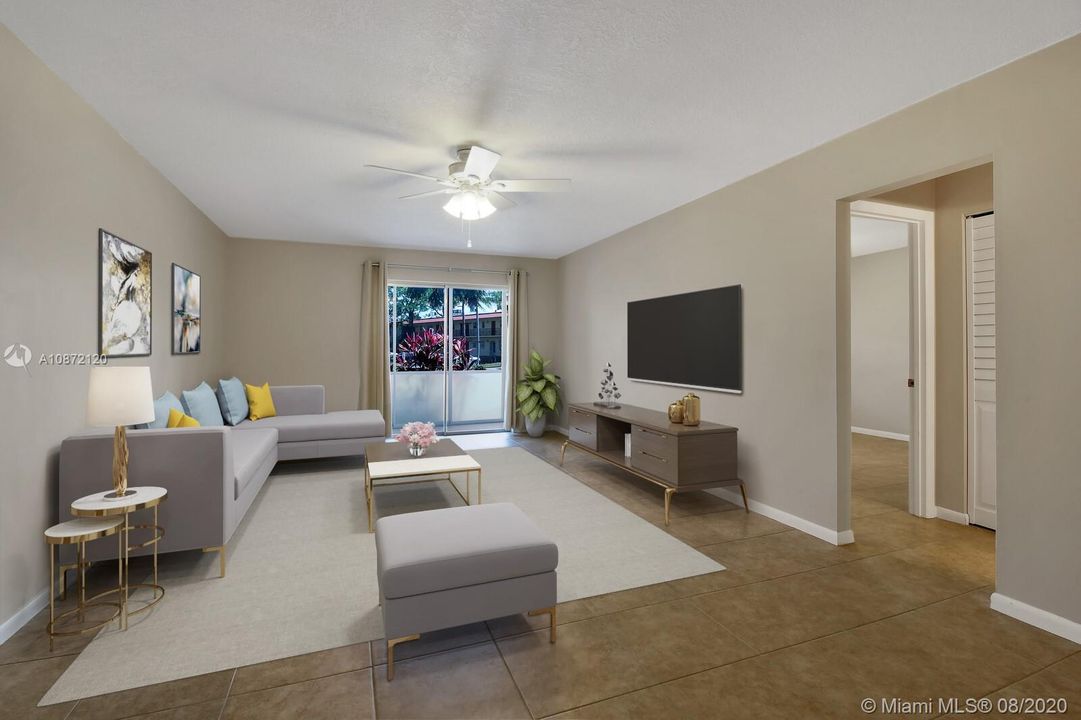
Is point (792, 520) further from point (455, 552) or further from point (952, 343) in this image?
point (455, 552)

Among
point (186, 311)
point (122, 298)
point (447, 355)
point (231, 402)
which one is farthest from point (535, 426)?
point (122, 298)

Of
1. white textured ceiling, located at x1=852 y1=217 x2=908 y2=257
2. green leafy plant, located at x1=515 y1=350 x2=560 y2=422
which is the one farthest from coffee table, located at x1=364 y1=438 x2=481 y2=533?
white textured ceiling, located at x1=852 y1=217 x2=908 y2=257

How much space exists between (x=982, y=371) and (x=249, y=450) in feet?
17.5

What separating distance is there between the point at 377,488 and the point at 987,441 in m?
4.76

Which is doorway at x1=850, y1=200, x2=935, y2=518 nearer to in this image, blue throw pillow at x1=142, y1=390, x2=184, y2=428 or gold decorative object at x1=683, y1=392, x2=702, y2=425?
gold decorative object at x1=683, y1=392, x2=702, y2=425

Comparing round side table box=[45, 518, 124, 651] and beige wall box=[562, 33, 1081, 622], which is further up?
beige wall box=[562, 33, 1081, 622]

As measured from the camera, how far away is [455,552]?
199 centimetres

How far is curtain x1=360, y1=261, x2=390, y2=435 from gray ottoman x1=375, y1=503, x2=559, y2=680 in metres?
4.73

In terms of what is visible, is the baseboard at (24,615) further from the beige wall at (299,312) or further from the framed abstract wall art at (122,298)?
the beige wall at (299,312)

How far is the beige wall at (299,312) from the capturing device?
20.5 ft

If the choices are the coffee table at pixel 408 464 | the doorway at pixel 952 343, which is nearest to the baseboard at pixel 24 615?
the coffee table at pixel 408 464

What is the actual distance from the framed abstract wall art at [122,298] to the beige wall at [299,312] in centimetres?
268

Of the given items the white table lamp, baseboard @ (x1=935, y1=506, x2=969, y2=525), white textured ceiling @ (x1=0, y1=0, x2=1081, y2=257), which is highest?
white textured ceiling @ (x1=0, y1=0, x2=1081, y2=257)

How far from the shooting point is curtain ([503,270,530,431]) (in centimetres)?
746
